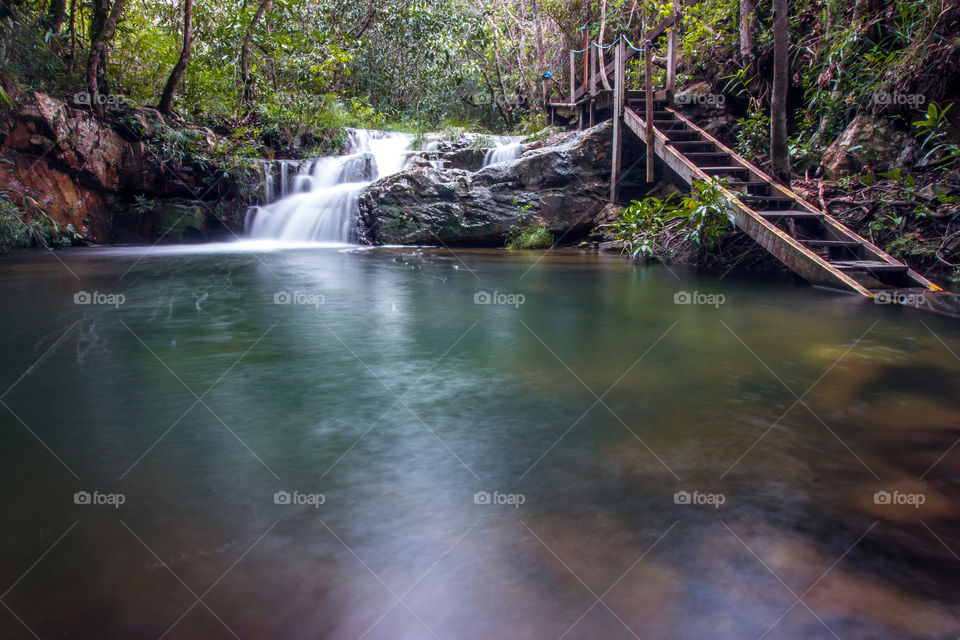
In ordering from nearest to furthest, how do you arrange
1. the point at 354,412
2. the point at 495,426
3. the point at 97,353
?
the point at 495,426 → the point at 354,412 → the point at 97,353

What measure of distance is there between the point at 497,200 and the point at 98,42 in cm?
706

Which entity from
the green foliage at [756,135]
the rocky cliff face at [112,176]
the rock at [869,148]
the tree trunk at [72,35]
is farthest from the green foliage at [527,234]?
the tree trunk at [72,35]

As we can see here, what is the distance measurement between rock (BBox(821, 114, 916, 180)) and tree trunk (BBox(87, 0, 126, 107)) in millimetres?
10879

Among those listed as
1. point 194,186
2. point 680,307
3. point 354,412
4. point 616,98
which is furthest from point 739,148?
point 194,186

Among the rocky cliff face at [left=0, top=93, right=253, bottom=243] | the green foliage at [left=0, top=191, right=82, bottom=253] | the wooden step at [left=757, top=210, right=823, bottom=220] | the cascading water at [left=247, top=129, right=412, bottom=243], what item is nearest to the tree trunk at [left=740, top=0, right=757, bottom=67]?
the wooden step at [left=757, top=210, right=823, bottom=220]

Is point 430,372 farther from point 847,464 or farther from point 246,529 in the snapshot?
point 847,464

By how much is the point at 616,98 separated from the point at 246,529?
983 cm

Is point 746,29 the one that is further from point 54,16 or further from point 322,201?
point 54,16

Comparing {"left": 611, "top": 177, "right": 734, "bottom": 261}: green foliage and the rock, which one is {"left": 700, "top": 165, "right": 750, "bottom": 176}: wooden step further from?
the rock

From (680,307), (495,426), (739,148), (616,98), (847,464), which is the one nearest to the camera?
(847,464)

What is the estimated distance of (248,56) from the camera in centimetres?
1301

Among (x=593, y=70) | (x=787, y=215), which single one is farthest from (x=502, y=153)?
(x=787, y=215)

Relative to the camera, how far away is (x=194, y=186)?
11.0 metres

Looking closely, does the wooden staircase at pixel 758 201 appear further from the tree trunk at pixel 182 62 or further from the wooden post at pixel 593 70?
the tree trunk at pixel 182 62
